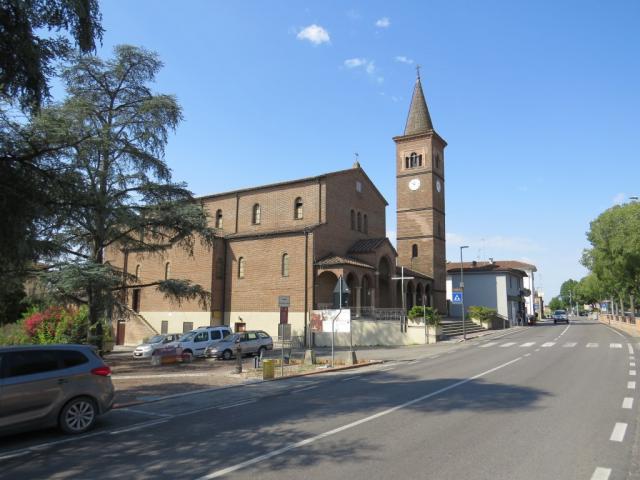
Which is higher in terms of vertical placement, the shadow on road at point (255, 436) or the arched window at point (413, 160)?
the arched window at point (413, 160)

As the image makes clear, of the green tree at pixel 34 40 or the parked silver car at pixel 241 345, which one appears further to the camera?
the parked silver car at pixel 241 345

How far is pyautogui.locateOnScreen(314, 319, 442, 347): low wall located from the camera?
31844 millimetres

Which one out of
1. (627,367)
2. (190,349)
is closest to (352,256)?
(190,349)

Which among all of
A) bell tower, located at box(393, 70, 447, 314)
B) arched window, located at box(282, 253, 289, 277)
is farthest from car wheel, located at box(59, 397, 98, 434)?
bell tower, located at box(393, 70, 447, 314)

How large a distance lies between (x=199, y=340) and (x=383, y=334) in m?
12.2

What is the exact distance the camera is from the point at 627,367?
16172 millimetres

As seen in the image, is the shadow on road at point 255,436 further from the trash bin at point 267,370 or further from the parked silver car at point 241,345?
the parked silver car at point 241,345

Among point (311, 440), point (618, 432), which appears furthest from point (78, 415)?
point (618, 432)

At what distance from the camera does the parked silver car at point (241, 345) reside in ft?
81.9

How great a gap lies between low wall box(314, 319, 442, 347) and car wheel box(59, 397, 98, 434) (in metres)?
24.3

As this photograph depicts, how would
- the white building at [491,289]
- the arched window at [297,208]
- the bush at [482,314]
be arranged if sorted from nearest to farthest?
the arched window at [297,208] < the bush at [482,314] < the white building at [491,289]

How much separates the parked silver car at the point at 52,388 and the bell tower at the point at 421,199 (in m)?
39.5

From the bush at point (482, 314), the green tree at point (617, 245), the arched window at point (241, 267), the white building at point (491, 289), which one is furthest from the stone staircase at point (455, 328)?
the arched window at point (241, 267)

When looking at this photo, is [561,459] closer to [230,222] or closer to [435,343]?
[435,343]
